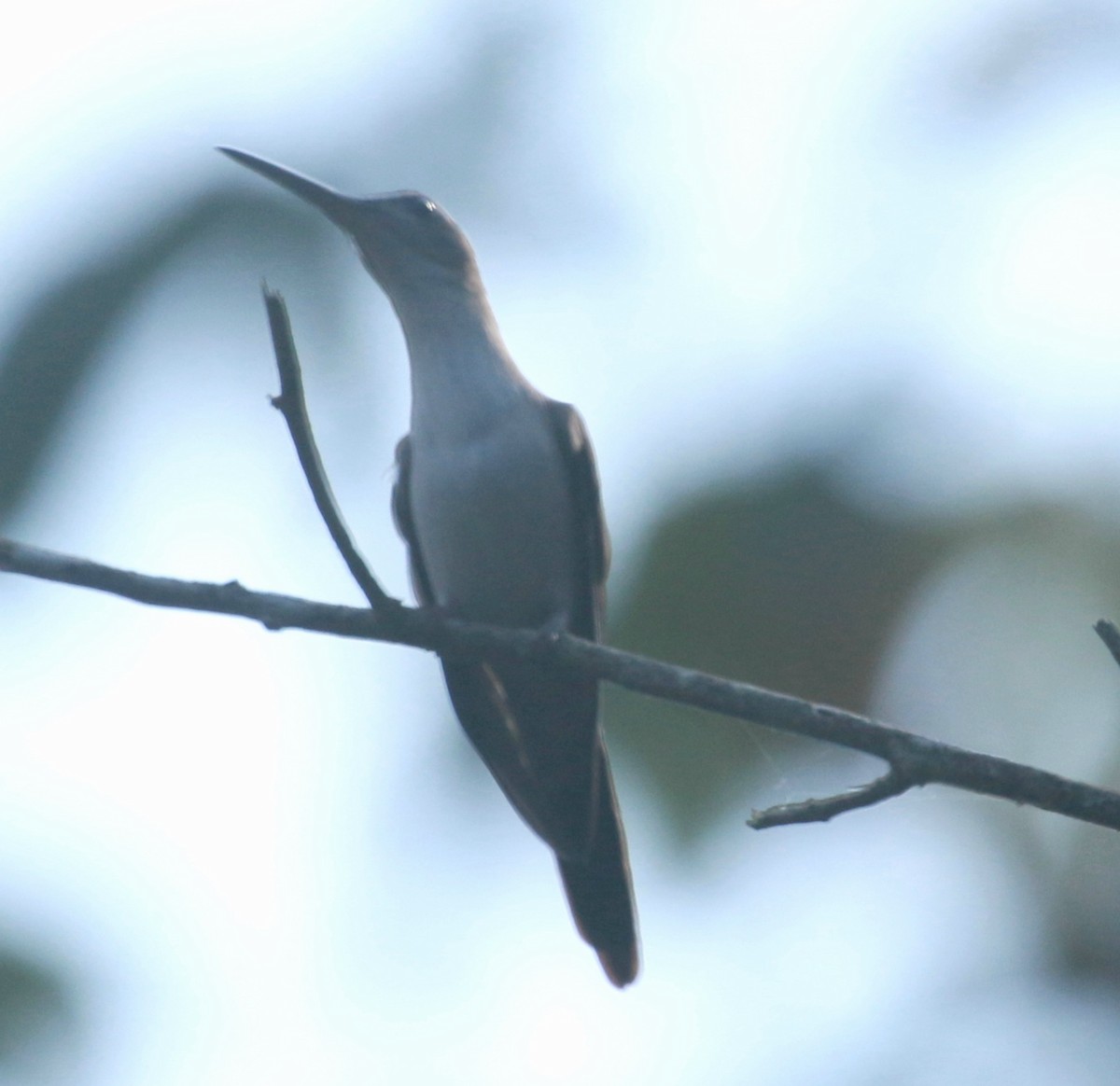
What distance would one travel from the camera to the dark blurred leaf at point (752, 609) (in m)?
7.46

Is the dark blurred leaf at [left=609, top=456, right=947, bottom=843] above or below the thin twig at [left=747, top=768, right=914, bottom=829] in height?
below

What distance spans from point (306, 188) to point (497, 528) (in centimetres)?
177

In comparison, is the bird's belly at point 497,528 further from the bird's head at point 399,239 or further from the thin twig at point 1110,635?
the thin twig at point 1110,635

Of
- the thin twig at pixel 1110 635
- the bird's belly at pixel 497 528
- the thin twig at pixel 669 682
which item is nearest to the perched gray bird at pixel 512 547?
the bird's belly at pixel 497 528

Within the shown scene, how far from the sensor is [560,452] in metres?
6.01

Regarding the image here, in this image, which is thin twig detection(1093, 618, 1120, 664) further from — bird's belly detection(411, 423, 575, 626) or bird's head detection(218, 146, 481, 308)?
bird's head detection(218, 146, 481, 308)

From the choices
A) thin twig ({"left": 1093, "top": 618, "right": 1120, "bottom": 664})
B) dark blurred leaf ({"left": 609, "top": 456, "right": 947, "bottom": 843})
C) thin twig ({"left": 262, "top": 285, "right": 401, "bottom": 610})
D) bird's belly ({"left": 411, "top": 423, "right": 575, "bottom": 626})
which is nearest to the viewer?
thin twig ({"left": 262, "top": 285, "right": 401, "bottom": 610})

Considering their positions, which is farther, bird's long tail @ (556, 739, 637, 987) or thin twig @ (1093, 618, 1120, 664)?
bird's long tail @ (556, 739, 637, 987)

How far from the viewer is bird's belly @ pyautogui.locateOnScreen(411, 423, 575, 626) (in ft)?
18.4

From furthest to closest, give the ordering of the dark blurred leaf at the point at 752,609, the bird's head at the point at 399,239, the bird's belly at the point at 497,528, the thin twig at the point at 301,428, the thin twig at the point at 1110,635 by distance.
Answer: the dark blurred leaf at the point at 752,609, the bird's head at the point at 399,239, the bird's belly at the point at 497,528, the thin twig at the point at 1110,635, the thin twig at the point at 301,428

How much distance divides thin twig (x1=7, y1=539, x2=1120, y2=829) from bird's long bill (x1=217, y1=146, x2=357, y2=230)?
222 centimetres

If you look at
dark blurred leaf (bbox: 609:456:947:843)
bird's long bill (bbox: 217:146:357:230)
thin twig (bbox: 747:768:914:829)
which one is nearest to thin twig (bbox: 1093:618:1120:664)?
thin twig (bbox: 747:768:914:829)

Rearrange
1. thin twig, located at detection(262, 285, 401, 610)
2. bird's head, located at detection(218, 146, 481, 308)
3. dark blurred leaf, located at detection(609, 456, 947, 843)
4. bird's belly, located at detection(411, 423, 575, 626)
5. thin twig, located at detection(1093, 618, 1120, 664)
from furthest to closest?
dark blurred leaf, located at detection(609, 456, 947, 843) → bird's head, located at detection(218, 146, 481, 308) → bird's belly, located at detection(411, 423, 575, 626) → thin twig, located at detection(1093, 618, 1120, 664) → thin twig, located at detection(262, 285, 401, 610)

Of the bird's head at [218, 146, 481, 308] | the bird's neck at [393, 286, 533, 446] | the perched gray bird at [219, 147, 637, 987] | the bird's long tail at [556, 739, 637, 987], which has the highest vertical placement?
the bird's head at [218, 146, 481, 308]
